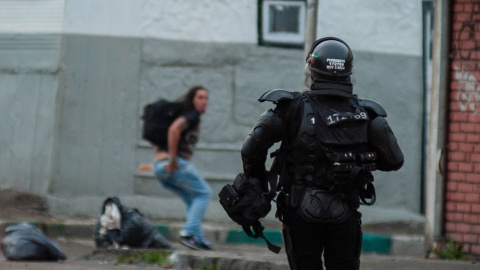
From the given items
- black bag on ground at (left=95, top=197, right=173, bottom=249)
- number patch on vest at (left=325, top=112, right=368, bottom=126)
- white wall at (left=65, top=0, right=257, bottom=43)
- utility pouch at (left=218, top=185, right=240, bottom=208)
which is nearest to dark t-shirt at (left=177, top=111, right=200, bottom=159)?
black bag on ground at (left=95, top=197, right=173, bottom=249)

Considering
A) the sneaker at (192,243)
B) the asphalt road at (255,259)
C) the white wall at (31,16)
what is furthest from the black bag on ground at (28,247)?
the white wall at (31,16)

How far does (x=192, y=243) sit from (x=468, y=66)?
3185 mm

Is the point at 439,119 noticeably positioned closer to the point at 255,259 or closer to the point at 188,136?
the point at 255,259

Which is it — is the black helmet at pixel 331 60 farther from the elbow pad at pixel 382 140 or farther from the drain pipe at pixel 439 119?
the drain pipe at pixel 439 119

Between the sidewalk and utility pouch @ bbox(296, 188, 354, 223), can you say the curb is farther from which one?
utility pouch @ bbox(296, 188, 354, 223)

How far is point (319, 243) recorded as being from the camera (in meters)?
5.01

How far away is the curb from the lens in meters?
10.1

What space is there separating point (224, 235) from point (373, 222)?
1762mm

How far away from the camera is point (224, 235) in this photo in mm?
10172

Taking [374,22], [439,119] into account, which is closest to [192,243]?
[439,119]

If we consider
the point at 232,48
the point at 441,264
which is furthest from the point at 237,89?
the point at 441,264

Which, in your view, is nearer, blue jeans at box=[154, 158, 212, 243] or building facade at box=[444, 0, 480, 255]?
building facade at box=[444, 0, 480, 255]

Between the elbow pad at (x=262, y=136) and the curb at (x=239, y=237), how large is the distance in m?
5.19

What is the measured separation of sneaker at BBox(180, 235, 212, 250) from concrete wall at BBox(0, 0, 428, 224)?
1.39 metres
